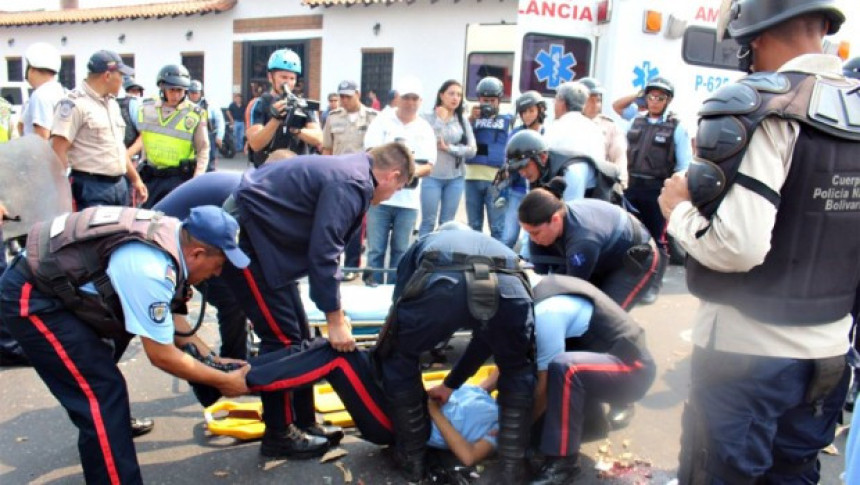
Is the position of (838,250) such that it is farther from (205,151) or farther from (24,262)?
(205,151)

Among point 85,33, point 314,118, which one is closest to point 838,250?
point 314,118

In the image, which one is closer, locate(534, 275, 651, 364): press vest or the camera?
locate(534, 275, 651, 364): press vest

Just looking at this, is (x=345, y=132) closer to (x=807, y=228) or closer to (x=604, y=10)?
(x=604, y=10)

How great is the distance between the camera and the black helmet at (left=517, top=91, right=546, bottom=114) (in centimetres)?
600

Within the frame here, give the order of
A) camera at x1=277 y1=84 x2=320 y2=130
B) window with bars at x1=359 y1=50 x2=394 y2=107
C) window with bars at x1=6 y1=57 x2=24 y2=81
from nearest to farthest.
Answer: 1. camera at x1=277 y1=84 x2=320 y2=130
2. window with bars at x1=359 y1=50 x2=394 y2=107
3. window with bars at x1=6 y1=57 x2=24 y2=81

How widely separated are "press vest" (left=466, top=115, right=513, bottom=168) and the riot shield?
11.8ft

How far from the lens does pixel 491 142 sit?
258 inches

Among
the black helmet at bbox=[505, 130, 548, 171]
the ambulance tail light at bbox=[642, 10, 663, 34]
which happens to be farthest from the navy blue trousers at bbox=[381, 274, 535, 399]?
the ambulance tail light at bbox=[642, 10, 663, 34]

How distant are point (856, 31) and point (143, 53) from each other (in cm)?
2045

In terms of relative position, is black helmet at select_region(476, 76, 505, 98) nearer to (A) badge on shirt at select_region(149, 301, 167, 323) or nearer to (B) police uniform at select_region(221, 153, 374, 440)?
(B) police uniform at select_region(221, 153, 374, 440)

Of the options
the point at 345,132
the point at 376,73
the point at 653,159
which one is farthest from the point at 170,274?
the point at 376,73

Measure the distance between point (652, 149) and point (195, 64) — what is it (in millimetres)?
18439

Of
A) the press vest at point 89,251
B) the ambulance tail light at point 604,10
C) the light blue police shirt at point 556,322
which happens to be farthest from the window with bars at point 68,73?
the light blue police shirt at point 556,322

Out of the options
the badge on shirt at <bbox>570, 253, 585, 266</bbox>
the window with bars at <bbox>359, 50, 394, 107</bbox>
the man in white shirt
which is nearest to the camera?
the badge on shirt at <bbox>570, 253, 585, 266</bbox>
